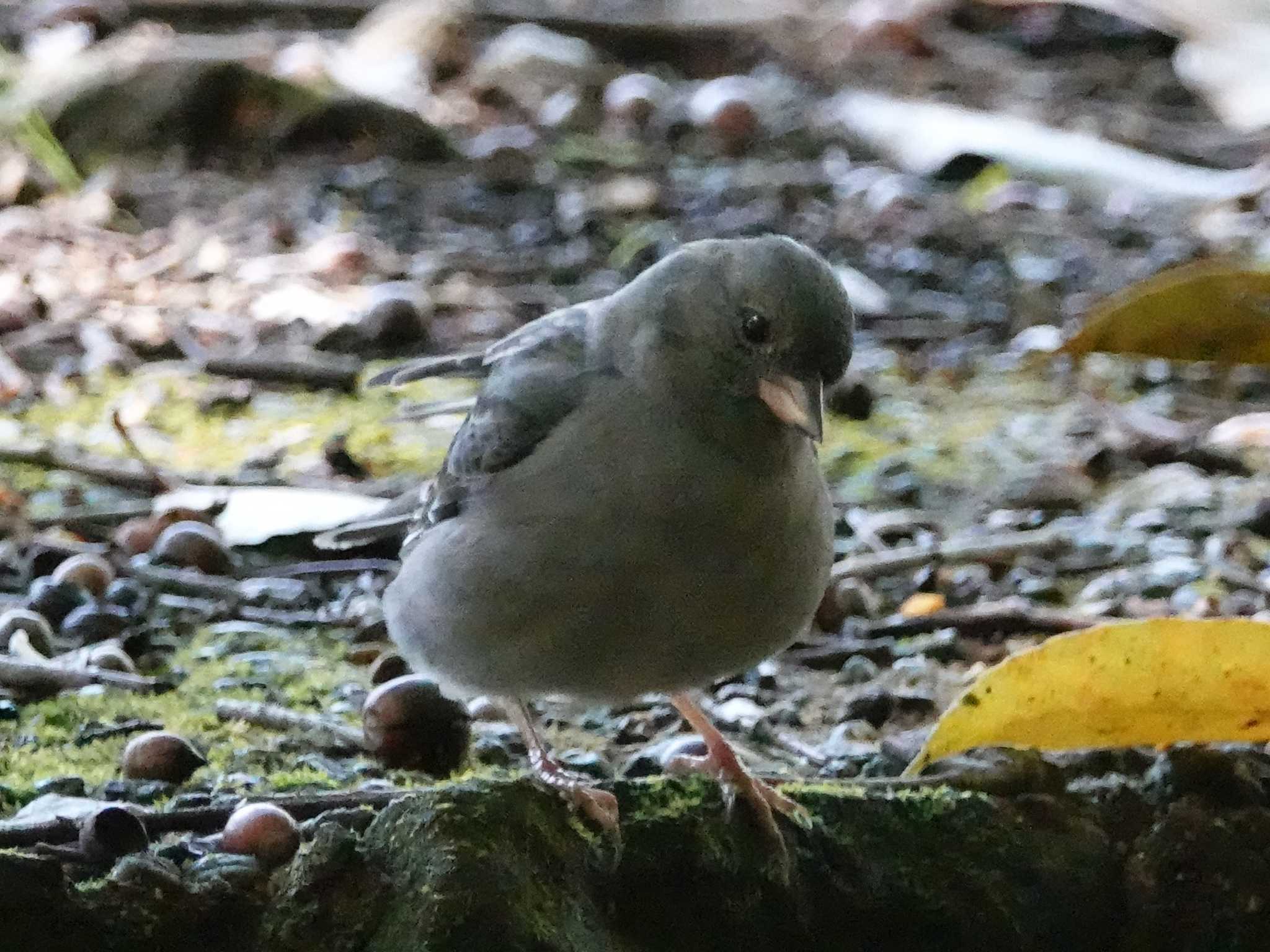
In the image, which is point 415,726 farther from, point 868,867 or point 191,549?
point 191,549

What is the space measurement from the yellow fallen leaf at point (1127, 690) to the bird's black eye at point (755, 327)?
557 millimetres

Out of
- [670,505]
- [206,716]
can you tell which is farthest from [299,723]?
[670,505]

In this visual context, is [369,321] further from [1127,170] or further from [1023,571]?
[1127,170]

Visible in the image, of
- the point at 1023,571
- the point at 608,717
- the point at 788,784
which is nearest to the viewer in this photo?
the point at 788,784

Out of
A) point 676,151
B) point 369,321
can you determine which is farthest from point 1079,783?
point 676,151

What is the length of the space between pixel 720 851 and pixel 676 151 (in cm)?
638

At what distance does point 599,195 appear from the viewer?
7465mm

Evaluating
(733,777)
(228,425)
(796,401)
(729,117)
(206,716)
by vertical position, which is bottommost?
(729,117)

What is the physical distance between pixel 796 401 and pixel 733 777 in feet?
1.73

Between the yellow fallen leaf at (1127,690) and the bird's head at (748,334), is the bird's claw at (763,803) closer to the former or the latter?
the yellow fallen leaf at (1127,690)

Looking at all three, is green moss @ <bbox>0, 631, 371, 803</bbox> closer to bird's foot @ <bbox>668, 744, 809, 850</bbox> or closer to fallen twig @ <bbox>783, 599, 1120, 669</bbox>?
bird's foot @ <bbox>668, 744, 809, 850</bbox>

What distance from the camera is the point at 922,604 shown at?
13.0 feet

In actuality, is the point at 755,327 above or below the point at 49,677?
above

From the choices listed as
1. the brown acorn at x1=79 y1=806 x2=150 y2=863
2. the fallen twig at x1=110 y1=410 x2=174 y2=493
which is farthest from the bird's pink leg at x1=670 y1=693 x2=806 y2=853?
the fallen twig at x1=110 y1=410 x2=174 y2=493
